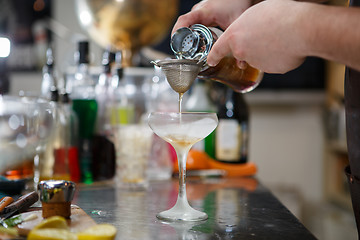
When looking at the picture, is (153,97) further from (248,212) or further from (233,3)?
(248,212)

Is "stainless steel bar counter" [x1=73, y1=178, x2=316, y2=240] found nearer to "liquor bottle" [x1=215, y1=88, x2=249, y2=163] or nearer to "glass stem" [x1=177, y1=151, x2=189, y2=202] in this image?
"glass stem" [x1=177, y1=151, x2=189, y2=202]

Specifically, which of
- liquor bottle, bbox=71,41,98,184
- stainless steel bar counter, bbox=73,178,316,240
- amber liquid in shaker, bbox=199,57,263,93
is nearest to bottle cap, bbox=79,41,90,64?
liquor bottle, bbox=71,41,98,184

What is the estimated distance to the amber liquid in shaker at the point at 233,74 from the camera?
3.05 feet

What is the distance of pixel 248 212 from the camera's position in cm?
88

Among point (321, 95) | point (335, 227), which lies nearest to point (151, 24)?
point (335, 227)

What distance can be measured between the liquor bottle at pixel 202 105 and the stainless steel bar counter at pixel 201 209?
355 mm

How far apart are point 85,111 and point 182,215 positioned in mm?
631

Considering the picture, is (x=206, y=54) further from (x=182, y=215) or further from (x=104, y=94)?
(x=104, y=94)

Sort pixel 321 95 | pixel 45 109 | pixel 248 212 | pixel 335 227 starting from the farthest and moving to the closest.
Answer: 1. pixel 321 95
2. pixel 335 227
3. pixel 45 109
4. pixel 248 212

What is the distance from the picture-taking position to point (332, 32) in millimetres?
624

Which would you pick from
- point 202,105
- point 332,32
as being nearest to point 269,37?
point 332,32


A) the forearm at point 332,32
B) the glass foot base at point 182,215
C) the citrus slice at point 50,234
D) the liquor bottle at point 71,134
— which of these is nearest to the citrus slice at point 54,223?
the citrus slice at point 50,234

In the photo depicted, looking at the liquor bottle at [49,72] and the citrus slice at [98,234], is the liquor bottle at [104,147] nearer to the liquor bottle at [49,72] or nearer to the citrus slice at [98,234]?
the liquor bottle at [49,72]

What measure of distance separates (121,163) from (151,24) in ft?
2.09
